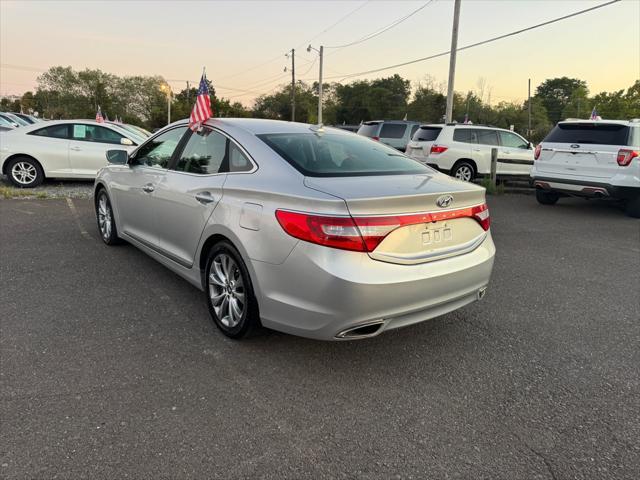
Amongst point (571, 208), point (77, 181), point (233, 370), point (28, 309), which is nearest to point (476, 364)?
point (233, 370)

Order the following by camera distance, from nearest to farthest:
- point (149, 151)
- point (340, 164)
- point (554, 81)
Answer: point (340, 164), point (149, 151), point (554, 81)

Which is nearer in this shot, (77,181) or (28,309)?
(28,309)

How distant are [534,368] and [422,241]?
1.23m

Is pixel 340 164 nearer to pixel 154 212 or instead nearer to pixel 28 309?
pixel 154 212

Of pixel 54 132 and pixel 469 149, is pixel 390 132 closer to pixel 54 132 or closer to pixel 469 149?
pixel 469 149

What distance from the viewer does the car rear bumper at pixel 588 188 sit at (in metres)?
8.56

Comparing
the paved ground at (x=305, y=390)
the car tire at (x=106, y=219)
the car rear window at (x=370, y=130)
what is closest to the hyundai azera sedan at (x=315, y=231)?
the paved ground at (x=305, y=390)

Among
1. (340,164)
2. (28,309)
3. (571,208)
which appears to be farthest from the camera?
(571,208)

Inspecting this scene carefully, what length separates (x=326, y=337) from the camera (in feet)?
9.04

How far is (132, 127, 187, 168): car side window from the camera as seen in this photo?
169 inches

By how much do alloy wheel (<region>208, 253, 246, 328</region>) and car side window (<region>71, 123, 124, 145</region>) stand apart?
819cm

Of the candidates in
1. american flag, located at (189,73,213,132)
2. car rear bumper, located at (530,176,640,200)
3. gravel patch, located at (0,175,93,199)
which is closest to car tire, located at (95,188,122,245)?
american flag, located at (189,73,213,132)

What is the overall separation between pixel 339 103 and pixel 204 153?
8393 cm

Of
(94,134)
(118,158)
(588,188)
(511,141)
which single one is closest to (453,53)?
(511,141)
